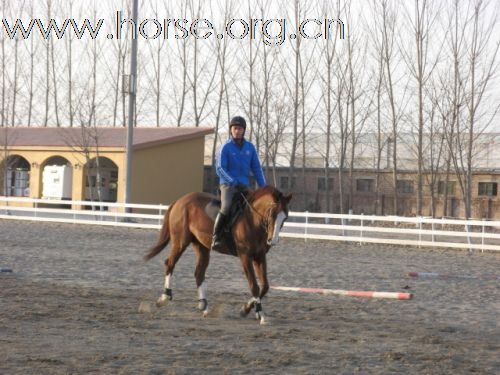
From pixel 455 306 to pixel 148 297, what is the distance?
4.10 metres

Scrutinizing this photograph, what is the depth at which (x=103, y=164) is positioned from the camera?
44.8m

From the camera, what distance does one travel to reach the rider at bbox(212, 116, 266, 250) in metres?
9.51

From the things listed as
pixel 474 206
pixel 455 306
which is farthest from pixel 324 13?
pixel 455 306

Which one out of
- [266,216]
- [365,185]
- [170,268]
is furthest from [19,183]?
[266,216]

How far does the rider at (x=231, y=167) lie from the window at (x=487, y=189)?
3769 centimetres

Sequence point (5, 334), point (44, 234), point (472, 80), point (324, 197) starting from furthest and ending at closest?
point (324, 197), point (472, 80), point (44, 234), point (5, 334)

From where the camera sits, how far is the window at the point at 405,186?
47062mm

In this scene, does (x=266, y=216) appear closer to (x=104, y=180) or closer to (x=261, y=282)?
(x=261, y=282)

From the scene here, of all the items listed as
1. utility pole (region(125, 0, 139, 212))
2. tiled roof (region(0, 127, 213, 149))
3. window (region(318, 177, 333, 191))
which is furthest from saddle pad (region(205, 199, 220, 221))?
window (region(318, 177, 333, 191))

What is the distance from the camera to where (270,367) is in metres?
6.17

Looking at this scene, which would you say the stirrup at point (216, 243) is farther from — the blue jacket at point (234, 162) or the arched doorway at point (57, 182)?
the arched doorway at point (57, 182)

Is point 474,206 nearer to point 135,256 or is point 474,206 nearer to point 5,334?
point 135,256

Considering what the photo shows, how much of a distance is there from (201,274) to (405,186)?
127 feet

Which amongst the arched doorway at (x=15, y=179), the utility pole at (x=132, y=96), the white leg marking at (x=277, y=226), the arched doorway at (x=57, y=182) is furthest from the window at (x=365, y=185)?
the white leg marking at (x=277, y=226)
